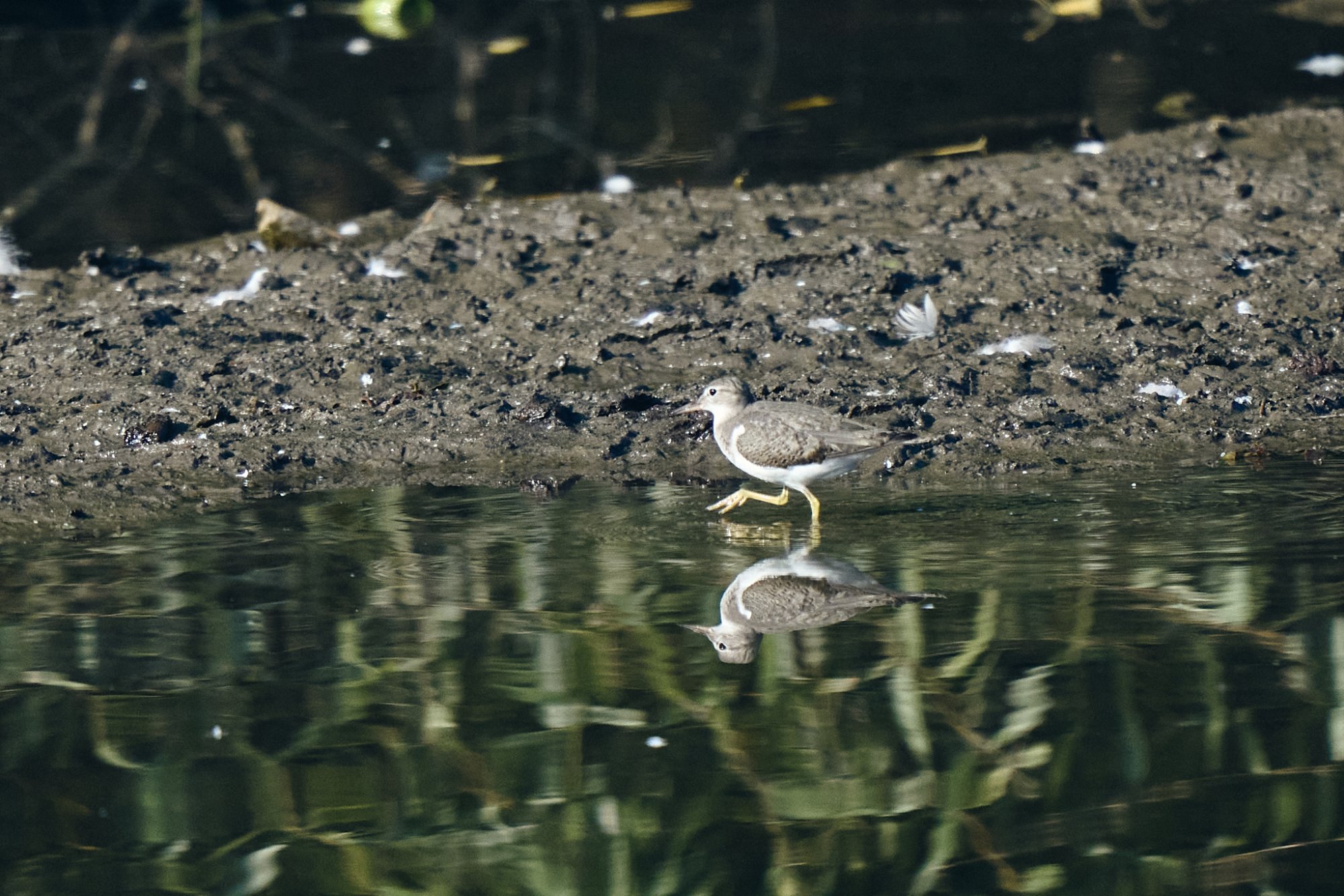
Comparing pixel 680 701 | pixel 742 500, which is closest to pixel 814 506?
pixel 742 500

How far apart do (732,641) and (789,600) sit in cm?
42

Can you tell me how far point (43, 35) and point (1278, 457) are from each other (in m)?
10.1

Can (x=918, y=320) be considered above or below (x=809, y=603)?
above

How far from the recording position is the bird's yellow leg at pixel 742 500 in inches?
266

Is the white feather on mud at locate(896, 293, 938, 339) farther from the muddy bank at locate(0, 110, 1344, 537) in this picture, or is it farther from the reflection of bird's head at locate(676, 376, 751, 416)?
the reflection of bird's head at locate(676, 376, 751, 416)

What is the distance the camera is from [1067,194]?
9.36 meters

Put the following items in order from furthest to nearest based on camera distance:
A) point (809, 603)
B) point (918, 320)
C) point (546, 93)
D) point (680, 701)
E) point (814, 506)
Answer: point (546, 93)
point (918, 320)
point (814, 506)
point (809, 603)
point (680, 701)

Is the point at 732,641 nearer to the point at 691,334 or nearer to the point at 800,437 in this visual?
the point at 800,437

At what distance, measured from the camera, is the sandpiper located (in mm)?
6582

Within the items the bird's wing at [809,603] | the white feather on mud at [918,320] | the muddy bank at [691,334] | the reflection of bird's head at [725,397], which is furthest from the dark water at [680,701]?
the white feather on mud at [918,320]

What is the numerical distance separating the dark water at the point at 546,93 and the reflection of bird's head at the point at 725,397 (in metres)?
3.24

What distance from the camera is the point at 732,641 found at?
5.35 meters

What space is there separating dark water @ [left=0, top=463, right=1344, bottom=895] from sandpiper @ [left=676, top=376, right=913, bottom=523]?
0.62 ft

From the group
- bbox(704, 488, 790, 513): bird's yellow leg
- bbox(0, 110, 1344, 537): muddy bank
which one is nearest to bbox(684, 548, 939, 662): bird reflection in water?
bbox(704, 488, 790, 513): bird's yellow leg
